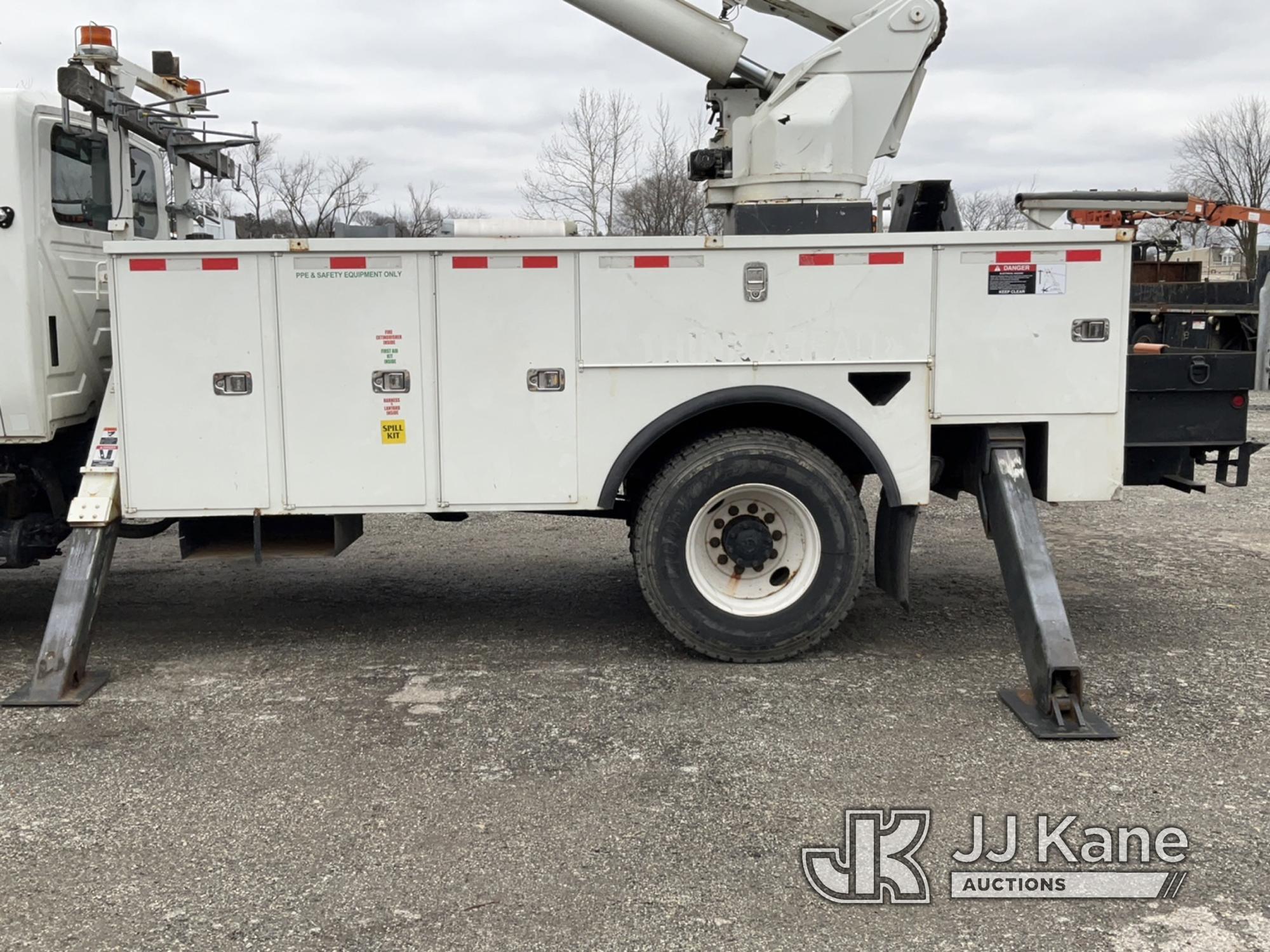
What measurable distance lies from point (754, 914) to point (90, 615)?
135 inches

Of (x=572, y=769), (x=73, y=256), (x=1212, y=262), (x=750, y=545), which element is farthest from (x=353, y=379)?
(x=1212, y=262)

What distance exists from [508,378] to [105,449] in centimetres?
192

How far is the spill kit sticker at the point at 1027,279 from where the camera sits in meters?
5.23

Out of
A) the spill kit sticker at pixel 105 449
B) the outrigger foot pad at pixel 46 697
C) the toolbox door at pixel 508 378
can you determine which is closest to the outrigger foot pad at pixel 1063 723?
the toolbox door at pixel 508 378

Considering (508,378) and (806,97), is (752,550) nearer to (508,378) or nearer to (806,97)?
(508,378)

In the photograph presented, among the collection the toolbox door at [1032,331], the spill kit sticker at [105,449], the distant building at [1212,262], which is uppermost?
the distant building at [1212,262]

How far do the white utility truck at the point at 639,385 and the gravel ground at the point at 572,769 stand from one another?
0.60m

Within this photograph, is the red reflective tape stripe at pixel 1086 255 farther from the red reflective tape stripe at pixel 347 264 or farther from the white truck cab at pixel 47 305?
the white truck cab at pixel 47 305

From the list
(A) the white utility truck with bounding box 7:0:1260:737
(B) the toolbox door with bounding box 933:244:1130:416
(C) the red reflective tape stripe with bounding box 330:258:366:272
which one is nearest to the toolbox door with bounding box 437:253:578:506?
(A) the white utility truck with bounding box 7:0:1260:737

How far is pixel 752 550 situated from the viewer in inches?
213

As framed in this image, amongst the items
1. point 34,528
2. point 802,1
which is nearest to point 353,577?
point 34,528

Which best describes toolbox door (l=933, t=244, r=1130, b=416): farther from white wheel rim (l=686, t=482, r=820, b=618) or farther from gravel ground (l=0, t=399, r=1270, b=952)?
gravel ground (l=0, t=399, r=1270, b=952)

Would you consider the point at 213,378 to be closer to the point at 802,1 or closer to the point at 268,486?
the point at 268,486

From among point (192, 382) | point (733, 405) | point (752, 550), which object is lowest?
point (752, 550)
